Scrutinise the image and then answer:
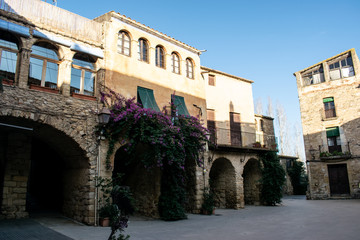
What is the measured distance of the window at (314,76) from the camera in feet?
83.9

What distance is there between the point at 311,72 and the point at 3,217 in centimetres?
2562

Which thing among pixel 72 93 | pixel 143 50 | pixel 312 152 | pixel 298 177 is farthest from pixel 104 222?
pixel 298 177

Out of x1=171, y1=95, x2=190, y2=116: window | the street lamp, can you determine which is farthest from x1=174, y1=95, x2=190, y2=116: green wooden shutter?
the street lamp

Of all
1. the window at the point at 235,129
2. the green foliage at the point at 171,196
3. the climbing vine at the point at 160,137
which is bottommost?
the green foliage at the point at 171,196

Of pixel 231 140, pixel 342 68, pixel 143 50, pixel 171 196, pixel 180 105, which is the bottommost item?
pixel 171 196

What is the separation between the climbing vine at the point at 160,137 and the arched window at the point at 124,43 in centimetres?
226

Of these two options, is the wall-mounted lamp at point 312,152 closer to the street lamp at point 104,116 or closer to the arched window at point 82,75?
the street lamp at point 104,116

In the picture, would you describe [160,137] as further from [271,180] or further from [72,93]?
[271,180]

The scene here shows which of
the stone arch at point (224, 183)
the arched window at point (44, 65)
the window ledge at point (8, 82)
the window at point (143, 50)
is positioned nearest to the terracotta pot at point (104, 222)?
the arched window at point (44, 65)

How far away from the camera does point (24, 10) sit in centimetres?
962

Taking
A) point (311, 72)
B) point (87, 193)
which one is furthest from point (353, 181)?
point (87, 193)

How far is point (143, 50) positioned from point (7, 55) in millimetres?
5785

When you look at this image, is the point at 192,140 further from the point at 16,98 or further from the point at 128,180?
the point at 16,98

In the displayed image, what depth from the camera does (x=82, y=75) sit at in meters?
10.8
